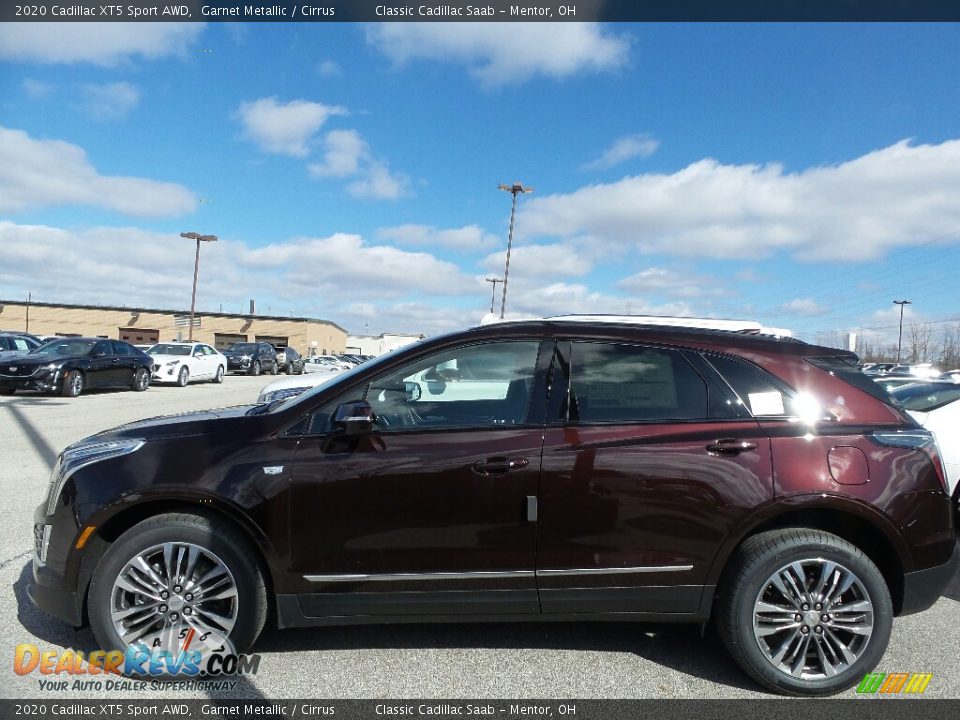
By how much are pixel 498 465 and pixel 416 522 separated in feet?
1.50

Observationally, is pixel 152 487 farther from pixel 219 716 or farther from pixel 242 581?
pixel 219 716

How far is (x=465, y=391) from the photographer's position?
3406mm

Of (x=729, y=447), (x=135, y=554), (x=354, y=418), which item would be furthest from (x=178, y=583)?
(x=729, y=447)

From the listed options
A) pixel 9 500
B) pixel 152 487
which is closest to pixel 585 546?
pixel 152 487

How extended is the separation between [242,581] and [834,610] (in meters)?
2.73

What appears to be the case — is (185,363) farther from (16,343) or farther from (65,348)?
(65,348)

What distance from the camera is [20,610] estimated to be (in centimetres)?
345

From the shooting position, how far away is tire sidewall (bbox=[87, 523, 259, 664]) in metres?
2.83

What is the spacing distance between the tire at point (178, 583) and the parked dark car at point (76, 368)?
48.1 ft

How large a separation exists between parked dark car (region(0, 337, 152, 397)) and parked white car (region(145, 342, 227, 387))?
2.62 metres

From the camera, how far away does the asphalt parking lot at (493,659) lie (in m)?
2.81

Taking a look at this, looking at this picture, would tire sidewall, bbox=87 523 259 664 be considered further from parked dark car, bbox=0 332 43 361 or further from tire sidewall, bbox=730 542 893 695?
parked dark car, bbox=0 332 43 361

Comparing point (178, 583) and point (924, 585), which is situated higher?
point (924, 585)

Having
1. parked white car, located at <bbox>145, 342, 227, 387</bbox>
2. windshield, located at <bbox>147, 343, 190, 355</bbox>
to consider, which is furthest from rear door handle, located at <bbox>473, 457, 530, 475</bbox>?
windshield, located at <bbox>147, 343, 190, 355</bbox>
